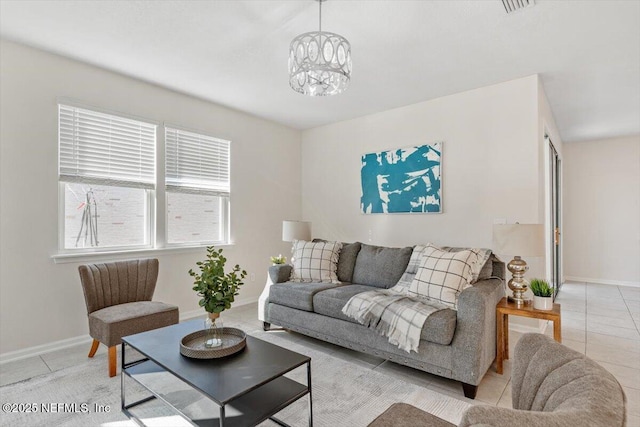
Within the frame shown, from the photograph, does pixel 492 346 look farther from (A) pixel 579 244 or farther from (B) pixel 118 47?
(A) pixel 579 244

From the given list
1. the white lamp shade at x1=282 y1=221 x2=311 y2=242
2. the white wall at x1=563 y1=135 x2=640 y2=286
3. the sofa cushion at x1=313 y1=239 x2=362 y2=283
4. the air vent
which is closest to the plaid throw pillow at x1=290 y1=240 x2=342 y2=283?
the sofa cushion at x1=313 y1=239 x2=362 y2=283

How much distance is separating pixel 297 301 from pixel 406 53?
8.32 ft

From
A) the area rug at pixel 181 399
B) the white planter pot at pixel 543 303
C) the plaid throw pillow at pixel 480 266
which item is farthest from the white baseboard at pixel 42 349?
the white planter pot at pixel 543 303

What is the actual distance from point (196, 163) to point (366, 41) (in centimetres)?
257

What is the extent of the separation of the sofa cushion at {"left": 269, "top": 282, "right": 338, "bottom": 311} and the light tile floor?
0.36 m

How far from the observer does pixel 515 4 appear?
2354 mm

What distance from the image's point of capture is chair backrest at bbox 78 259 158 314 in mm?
2850

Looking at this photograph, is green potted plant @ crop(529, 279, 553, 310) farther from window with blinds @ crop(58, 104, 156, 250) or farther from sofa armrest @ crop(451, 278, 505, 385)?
window with blinds @ crop(58, 104, 156, 250)

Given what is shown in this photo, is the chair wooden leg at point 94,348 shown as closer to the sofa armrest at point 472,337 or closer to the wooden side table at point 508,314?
→ the sofa armrest at point 472,337

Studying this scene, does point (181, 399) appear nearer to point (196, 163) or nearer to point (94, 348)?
point (94, 348)

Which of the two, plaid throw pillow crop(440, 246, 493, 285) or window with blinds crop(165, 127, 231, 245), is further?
window with blinds crop(165, 127, 231, 245)

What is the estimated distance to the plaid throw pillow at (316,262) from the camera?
142 inches

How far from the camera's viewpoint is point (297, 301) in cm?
323

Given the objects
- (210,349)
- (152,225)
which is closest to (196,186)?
(152,225)
